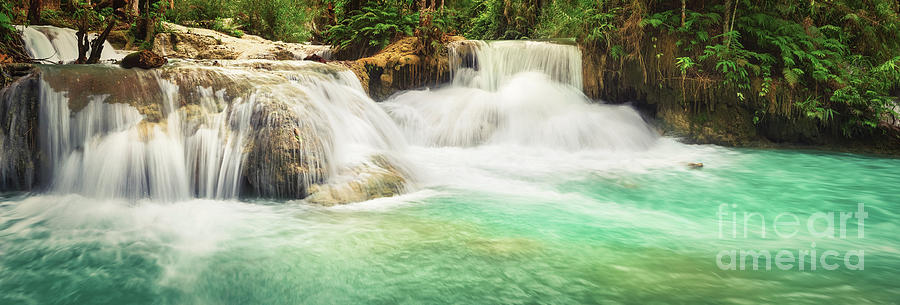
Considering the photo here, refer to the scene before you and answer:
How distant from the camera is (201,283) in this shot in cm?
264

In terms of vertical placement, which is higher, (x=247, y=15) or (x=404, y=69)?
(x=247, y=15)

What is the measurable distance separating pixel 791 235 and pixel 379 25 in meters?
8.66

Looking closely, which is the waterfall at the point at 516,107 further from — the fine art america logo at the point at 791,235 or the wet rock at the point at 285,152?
the fine art america logo at the point at 791,235

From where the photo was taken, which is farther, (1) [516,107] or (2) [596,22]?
(2) [596,22]

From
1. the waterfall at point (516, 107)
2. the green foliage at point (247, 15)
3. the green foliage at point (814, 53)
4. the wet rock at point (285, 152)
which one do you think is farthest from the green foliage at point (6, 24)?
the green foliage at point (814, 53)

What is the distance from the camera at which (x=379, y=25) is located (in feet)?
33.3

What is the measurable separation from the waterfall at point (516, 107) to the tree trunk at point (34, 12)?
7804 mm

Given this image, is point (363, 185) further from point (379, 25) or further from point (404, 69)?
point (379, 25)

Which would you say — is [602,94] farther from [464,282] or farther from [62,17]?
[62,17]

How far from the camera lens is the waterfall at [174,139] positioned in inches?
178

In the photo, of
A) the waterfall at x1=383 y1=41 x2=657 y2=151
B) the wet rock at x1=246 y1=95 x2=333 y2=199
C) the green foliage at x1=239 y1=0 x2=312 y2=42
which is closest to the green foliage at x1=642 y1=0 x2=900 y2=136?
the waterfall at x1=383 y1=41 x2=657 y2=151

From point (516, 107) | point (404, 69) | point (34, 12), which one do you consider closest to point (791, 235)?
point (516, 107)

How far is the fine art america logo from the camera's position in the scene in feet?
9.64

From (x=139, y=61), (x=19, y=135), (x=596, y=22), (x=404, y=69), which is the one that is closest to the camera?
(x=19, y=135)
